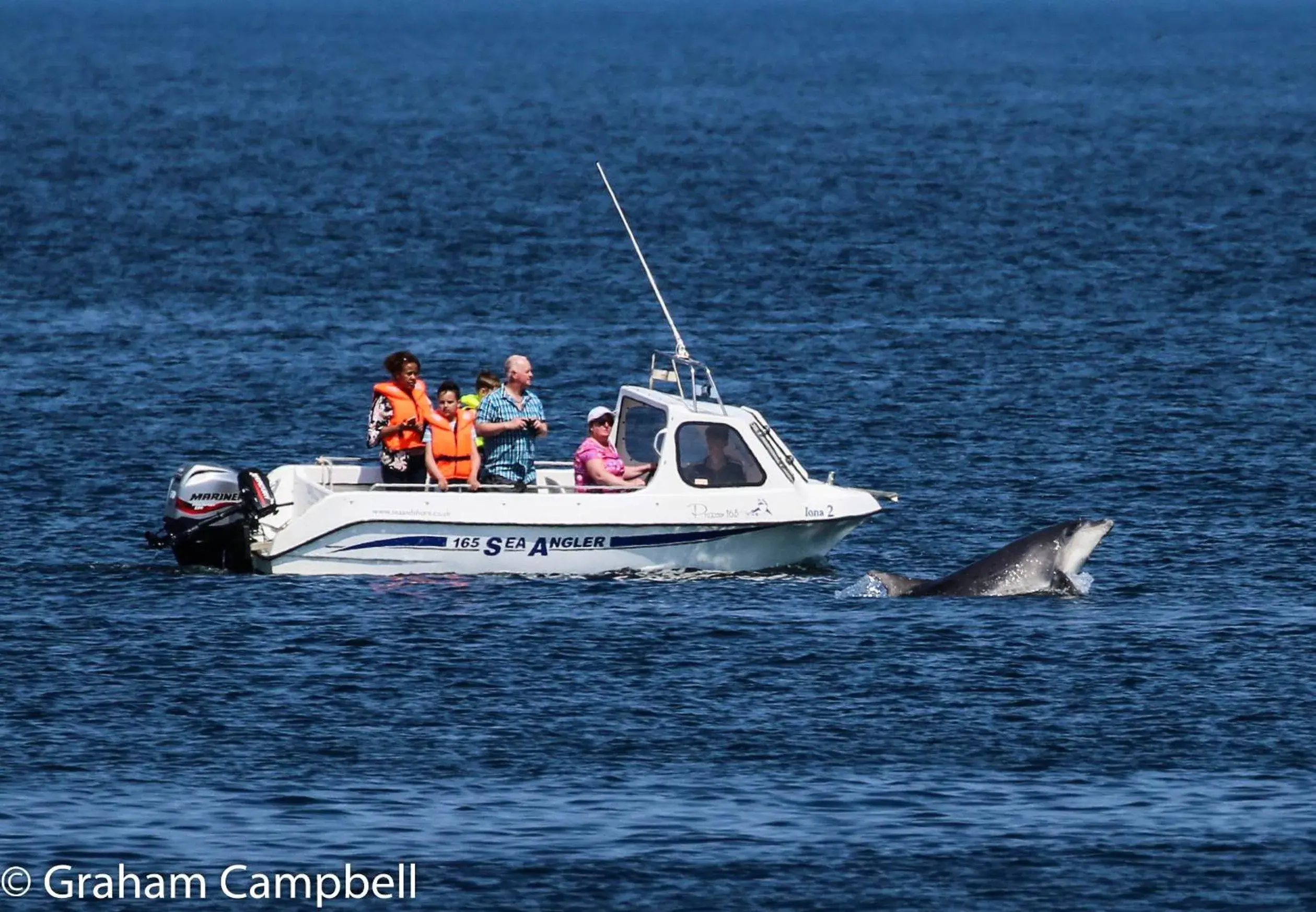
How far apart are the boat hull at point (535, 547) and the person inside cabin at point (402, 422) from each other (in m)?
0.73

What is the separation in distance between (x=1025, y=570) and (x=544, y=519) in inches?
185

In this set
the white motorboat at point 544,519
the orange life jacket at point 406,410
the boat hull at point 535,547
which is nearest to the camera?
the white motorboat at point 544,519

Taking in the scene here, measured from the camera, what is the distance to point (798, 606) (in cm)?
2522

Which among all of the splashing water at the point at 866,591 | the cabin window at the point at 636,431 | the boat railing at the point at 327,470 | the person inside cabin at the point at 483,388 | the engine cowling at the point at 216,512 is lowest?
the splashing water at the point at 866,591

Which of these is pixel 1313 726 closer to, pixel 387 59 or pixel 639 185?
pixel 639 185

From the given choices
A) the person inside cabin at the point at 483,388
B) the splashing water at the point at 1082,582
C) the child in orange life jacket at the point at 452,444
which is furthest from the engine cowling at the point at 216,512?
the splashing water at the point at 1082,582

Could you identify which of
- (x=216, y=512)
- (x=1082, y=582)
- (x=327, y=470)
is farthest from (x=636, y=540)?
(x=1082, y=582)

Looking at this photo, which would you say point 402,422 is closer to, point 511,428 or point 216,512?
point 511,428

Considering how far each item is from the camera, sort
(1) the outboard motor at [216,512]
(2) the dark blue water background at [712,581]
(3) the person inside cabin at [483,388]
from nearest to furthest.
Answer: (2) the dark blue water background at [712,581]
(1) the outboard motor at [216,512]
(3) the person inside cabin at [483,388]

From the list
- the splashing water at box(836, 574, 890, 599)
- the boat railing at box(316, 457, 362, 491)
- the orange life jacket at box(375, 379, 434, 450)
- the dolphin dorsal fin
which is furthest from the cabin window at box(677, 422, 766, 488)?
the boat railing at box(316, 457, 362, 491)

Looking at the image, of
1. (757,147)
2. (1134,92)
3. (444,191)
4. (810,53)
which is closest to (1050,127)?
(757,147)

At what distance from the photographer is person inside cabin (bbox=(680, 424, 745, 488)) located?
25.8m

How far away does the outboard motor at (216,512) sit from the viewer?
2555 centimetres

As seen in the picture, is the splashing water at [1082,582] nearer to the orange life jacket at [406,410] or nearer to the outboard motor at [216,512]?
the orange life jacket at [406,410]
